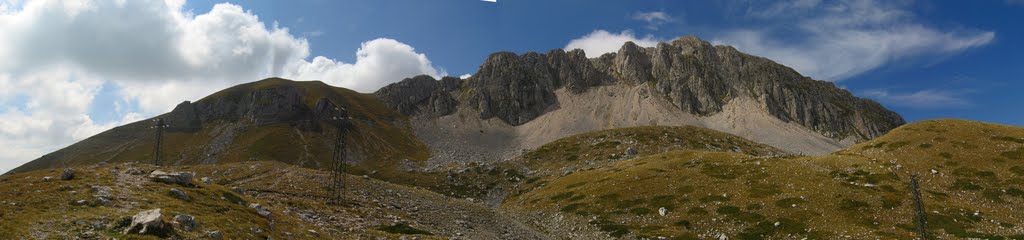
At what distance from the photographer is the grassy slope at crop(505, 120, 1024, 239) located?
50344 millimetres

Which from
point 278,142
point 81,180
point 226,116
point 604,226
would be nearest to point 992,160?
point 604,226

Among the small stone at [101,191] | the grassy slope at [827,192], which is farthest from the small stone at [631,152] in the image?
the small stone at [101,191]

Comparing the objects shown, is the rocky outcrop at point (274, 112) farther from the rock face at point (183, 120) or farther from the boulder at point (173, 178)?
the boulder at point (173, 178)

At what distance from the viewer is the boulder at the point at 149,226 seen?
23.8m

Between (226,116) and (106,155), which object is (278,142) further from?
(106,155)

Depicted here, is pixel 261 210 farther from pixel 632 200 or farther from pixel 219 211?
pixel 632 200

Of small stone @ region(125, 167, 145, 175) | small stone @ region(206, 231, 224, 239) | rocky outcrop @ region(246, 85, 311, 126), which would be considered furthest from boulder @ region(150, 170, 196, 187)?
rocky outcrop @ region(246, 85, 311, 126)

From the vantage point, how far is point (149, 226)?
23.8 metres

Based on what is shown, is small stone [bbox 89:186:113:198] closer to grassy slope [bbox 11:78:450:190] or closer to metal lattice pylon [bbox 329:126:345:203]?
metal lattice pylon [bbox 329:126:345:203]

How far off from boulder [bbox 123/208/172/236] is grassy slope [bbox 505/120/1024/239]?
145 ft

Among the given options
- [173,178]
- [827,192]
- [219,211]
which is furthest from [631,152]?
[219,211]

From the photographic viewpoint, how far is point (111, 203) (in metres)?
29.6

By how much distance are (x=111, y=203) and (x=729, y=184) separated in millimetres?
67940

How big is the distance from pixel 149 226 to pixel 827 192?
67.0 meters
